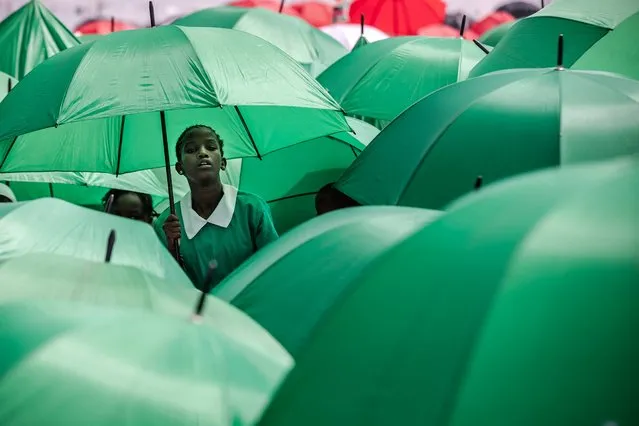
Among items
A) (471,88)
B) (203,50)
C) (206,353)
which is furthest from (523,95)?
(206,353)

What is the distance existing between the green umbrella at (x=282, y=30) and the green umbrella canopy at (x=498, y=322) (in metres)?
7.10

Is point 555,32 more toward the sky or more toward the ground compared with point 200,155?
more toward the sky

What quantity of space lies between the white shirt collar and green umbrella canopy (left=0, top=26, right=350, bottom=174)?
0.38 metres

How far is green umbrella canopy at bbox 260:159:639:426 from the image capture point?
6.77 ft

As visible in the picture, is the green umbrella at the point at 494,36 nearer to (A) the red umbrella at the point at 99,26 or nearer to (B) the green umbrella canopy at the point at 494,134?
(A) the red umbrella at the point at 99,26

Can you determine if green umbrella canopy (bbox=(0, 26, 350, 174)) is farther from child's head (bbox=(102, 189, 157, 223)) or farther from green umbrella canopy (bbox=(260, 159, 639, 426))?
green umbrella canopy (bbox=(260, 159, 639, 426))

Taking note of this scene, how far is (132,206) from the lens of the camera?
595 cm

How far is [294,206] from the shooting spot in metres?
6.54

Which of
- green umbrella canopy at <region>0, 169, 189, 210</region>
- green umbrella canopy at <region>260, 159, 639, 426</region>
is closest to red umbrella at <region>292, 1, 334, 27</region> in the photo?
green umbrella canopy at <region>0, 169, 189, 210</region>

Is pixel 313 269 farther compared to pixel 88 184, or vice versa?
pixel 88 184

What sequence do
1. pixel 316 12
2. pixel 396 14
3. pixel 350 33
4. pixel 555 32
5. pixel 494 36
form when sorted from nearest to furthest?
pixel 555 32 → pixel 494 36 → pixel 350 33 → pixel 396 14 → pixel 316 12

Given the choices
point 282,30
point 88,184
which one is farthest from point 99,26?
point 88,184

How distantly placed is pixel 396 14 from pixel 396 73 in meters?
7.76

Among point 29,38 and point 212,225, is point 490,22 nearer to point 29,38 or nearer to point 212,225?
point 29,38
